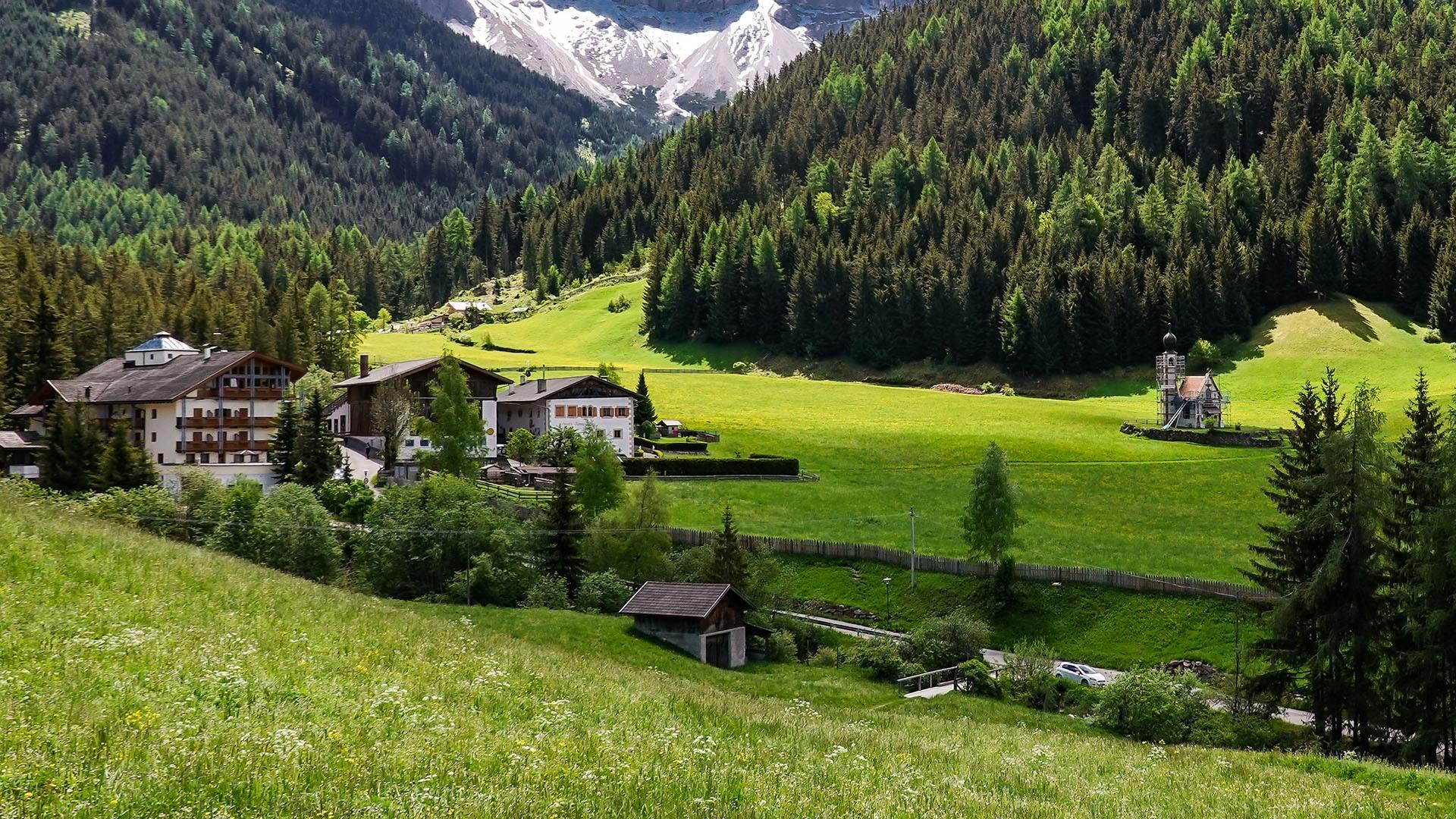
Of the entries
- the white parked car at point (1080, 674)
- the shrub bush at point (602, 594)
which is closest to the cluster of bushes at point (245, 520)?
the shrub bush at point (602, 594)

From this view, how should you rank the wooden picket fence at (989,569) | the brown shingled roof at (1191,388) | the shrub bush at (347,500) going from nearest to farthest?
the wooden picket fence at (989,569) < the shrub bush at (347,500) < the brown shingled roof at (1191,388)

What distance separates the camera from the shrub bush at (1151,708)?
1806 inches

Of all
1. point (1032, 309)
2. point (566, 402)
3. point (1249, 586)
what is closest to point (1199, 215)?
point (1032, 309)

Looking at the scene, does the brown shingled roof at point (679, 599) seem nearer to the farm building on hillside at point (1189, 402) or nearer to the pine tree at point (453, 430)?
the pine tree at point (453, 430)

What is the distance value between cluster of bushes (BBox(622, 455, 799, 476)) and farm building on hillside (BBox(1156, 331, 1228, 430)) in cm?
3509

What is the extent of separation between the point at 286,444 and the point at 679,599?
132 feet

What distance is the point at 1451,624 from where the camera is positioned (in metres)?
42.1

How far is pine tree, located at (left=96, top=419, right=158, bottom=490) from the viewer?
7504 centimetres

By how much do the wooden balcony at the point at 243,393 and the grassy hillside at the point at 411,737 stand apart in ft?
191

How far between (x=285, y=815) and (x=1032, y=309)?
13277 cm

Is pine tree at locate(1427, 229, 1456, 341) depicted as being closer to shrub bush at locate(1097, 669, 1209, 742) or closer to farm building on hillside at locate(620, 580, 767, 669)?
shrub bush at locate(1097, 669, 1209, 742)

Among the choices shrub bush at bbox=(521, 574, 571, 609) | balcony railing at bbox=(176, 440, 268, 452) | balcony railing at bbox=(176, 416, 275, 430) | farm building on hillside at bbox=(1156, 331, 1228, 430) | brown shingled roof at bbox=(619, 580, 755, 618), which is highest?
farm building on hillside at bbox=(1156, 331, 1228, 430)

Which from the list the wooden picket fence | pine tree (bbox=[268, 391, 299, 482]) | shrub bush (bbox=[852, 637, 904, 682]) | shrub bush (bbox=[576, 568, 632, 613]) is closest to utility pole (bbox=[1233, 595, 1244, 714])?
A: the wooden picket fence

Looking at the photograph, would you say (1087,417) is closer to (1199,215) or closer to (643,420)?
(643,420)
